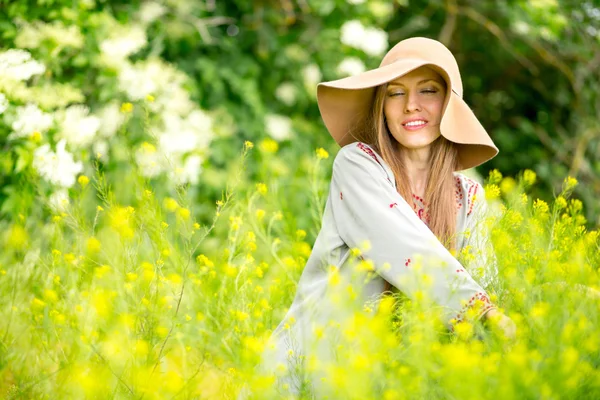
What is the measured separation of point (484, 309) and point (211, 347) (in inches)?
26.5

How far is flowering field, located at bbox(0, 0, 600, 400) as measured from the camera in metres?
1.37

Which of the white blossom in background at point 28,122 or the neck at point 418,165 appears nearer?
the neck at point 418,165

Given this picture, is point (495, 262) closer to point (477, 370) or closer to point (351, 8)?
point (477, 370)

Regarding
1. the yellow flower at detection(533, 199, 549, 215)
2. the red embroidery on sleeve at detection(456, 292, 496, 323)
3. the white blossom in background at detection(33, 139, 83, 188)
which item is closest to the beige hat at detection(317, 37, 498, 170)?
the yellow flower at detection(533, 199, 549, 215)

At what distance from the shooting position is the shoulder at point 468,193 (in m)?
2.02

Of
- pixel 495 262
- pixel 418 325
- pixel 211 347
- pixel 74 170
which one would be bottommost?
pixel 74 170

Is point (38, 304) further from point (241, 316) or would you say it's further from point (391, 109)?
point (391, 109)

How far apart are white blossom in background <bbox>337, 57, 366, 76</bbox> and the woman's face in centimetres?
191

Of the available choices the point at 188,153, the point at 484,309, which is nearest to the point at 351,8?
the point at 188,153

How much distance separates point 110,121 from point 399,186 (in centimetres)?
168

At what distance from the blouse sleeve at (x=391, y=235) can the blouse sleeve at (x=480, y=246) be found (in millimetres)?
96

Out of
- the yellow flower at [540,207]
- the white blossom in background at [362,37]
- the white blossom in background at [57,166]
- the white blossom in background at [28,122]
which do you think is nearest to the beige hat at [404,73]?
the yellow flower at [540,207]

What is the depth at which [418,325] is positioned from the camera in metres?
1.32

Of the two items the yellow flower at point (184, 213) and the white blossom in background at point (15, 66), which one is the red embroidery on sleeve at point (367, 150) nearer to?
the yellow flower at point (184, 213)
